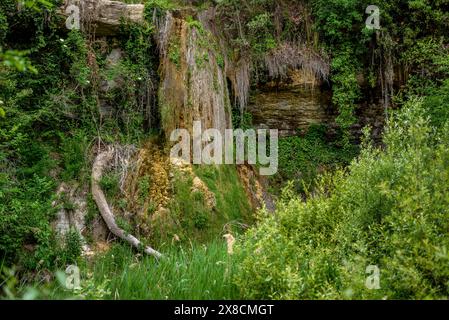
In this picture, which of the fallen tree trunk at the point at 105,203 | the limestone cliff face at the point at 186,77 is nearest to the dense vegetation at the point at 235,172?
the fallen tree trunk at the point at 105,203

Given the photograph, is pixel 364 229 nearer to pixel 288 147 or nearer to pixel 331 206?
pixel 331 206

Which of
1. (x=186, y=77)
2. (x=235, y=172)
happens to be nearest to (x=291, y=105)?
(x=235, y=172)

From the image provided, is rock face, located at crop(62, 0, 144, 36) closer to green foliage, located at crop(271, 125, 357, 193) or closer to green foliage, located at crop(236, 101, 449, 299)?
green foliage, located at crop(271, 125, 357, 193)

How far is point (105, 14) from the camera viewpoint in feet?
28.2

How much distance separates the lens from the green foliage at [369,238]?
12.1 ft

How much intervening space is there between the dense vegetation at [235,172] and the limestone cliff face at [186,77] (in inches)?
10.4

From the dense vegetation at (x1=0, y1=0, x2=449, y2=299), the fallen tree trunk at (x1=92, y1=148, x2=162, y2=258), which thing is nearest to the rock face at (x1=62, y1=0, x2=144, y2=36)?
the dense vegetation at (x1=0, y1=0, x2=449, y2=299)

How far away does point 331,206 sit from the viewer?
5453 mm

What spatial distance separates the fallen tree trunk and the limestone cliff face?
49.3 inches

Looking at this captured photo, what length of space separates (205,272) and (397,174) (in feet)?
7.44

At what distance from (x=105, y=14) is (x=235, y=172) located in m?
4.08

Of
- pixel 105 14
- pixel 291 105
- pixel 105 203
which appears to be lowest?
pixel 105 203

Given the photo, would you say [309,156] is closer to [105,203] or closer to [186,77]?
[186,77]

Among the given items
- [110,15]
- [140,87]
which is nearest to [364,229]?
[140,87]
